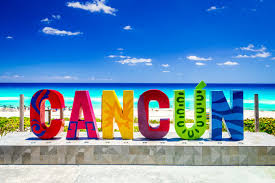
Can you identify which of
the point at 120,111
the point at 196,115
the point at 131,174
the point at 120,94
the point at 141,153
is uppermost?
the point at 120,111

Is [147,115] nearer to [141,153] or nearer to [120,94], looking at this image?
[141,153]

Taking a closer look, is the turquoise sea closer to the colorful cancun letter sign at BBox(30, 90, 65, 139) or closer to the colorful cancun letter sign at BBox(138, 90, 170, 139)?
the colorful cancun letter sign at BBox(138, 90, 170, 139)

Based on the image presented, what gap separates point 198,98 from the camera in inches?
340

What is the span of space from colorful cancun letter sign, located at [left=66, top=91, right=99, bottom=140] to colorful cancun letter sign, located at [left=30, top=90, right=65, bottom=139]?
534 mm

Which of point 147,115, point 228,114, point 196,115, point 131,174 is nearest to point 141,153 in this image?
point 131,174

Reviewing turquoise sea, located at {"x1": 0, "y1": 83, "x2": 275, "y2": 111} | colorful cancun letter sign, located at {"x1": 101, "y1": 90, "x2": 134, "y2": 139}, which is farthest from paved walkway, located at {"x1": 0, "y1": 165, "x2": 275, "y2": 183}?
turquoise sea, located at {"x1": 0, "y1": 83, "x2": 275, "y2": 111}

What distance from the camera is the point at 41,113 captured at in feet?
28.9

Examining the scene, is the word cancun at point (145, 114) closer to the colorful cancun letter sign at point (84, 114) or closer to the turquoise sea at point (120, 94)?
the colorful cancun letter sign at point (84, 114)

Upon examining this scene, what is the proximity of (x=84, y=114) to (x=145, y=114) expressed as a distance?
2.35 metres

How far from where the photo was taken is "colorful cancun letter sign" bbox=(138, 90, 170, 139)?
8.57 metres

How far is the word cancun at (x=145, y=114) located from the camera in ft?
28.1

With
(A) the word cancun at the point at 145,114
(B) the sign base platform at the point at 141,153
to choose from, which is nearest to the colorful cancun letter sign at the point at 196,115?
(A) the word cancun at the point at 145,114

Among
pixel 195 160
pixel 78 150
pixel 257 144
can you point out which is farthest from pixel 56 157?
pixel 257 144

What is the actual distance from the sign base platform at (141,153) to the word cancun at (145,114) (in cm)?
63
